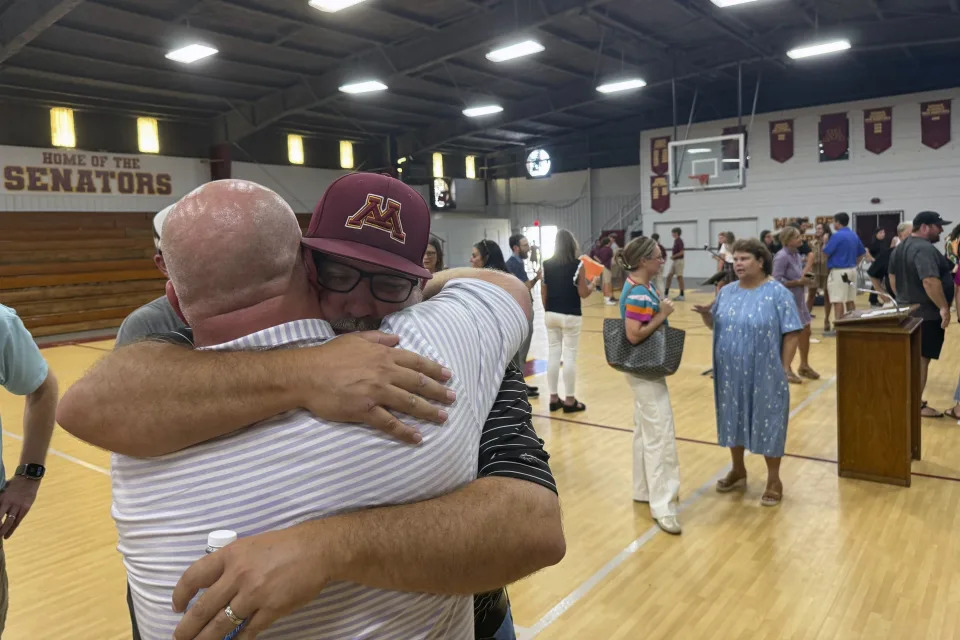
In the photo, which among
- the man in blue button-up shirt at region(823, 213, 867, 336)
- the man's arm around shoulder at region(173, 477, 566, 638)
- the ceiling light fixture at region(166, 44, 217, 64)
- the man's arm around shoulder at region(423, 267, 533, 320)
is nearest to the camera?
the man's arm around shoulder at region(173, 477, 566, 638)

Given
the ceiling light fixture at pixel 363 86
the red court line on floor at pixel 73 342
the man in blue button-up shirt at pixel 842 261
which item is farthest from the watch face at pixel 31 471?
the red court line on floor at pixel 73 342

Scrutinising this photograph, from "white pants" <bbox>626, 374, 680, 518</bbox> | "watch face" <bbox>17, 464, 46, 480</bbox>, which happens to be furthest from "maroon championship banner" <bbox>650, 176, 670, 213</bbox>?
"watch face" <bbox>17, 464, 46, 480</bbox>

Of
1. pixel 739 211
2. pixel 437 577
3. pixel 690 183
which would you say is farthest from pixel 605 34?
pixel 437 577

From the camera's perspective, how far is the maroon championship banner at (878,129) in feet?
51.3

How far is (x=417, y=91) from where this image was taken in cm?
1530

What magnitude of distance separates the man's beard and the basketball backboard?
1344cm

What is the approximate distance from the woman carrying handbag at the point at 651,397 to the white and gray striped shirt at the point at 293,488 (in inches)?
116

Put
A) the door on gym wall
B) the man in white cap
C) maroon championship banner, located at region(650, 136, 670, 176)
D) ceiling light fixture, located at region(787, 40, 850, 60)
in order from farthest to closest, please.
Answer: maroon championship banner, located at region(650, 136, 670, 176)
the door on gym wall
ceiling light fixture, located at region(787, 40, 850, 60)
the man in white cap

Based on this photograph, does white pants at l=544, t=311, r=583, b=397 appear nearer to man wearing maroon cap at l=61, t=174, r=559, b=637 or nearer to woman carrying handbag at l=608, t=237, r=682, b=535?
woman carrying handbag at l=608, t=237, r=682, b=535

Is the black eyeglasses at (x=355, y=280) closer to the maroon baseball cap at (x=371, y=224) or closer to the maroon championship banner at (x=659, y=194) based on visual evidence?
the maroon baseball cap at (x=371, y=224)

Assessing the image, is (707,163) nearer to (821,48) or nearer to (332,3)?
(821,48)

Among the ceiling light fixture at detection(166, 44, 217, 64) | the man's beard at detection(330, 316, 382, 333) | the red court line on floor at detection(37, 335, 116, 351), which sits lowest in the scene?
the red court line on floor at detection(37, 335, 116, 351)

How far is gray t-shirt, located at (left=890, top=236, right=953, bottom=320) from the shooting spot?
5316 mm

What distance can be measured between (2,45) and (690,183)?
12531mm
